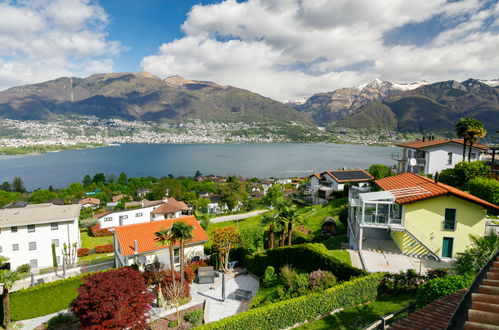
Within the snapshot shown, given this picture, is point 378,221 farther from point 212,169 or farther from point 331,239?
point 212,169

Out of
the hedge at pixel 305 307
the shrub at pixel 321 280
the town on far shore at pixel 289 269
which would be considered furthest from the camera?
the shrub at pixel 321 280

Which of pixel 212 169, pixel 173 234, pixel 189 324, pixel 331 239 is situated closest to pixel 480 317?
pixel 189 324

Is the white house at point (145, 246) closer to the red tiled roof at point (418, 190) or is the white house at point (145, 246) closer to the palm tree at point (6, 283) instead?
the palm tree at point (6, 283)

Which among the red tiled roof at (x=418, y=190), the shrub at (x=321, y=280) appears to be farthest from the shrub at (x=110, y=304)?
the red tiled roof at (x=418, y=190)

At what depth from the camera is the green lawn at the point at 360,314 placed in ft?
41.2

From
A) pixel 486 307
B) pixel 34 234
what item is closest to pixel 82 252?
pixel 34 234

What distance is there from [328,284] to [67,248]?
29.2m

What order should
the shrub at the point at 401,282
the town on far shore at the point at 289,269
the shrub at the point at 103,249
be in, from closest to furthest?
the town on far shore at the point at 289,269 → the shrub at the point at 401,282 → the shrub at the point at 103,249

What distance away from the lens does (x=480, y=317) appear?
217 cm

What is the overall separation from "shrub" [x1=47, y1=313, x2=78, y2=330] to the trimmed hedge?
1581mm

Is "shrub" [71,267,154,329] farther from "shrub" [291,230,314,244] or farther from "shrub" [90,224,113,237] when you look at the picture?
"shrub" [90,224,113,237]

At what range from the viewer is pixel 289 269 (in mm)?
18078

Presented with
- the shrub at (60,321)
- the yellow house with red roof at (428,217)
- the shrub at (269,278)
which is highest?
the yellow house with red roof at (428,217)

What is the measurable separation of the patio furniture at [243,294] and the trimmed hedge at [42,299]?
1178 centimetres
